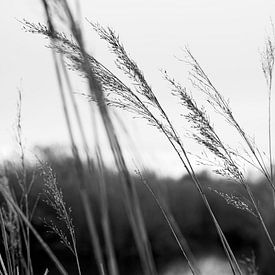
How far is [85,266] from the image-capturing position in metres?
12.1

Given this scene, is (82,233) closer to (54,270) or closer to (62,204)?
(54,270)

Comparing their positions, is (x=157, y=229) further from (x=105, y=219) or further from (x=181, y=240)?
(x=105, y=219)

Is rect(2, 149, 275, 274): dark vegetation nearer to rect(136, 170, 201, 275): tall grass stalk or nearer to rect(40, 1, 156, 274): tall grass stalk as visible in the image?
rect(136, 170, 201, 275): tall grass stalk

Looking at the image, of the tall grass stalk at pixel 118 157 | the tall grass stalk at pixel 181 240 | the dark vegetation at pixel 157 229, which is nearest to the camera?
the tall grass stalk at pixel 118 157

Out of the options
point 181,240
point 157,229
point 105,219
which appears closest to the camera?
point 105,219

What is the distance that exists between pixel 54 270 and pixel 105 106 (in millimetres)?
11062

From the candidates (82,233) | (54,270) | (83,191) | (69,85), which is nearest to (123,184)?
(83,191)

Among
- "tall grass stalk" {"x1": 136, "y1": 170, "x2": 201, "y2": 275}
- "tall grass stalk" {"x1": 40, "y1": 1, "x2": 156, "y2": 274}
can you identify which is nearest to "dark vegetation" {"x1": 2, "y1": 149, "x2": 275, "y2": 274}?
"tall grass stalk" {"x1": 136, "y1": 170, "x2": 201, "y2": 275}

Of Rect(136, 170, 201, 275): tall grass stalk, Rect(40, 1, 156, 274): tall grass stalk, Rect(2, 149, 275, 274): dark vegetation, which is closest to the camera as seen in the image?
Rect(40, 1, 156, 274): tall grass stalk

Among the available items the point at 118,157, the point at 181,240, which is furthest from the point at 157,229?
the point at 118,157

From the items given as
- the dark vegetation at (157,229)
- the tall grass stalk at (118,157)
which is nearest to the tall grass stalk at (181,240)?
the tall grass stalk at (118,157)

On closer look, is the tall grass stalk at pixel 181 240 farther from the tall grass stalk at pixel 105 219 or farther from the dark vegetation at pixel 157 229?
the dark vegetation at pixel 157 229

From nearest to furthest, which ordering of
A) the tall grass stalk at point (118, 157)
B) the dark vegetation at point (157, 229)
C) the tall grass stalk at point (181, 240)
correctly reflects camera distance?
1. the tall grass stalk at point (118, 157)
2. the tall grass stalk at point (181, 240)
3. the dark vegetation at point (157, 229)

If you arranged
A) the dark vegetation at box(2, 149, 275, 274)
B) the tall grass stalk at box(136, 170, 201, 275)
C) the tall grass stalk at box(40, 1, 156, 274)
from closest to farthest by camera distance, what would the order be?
the tall grass stalk at box(40, 1, 156, 274) < the tall grass stalk at box(136, 170, 201, 275) < the dark vegetation at box(2, 149, 275, 274)
